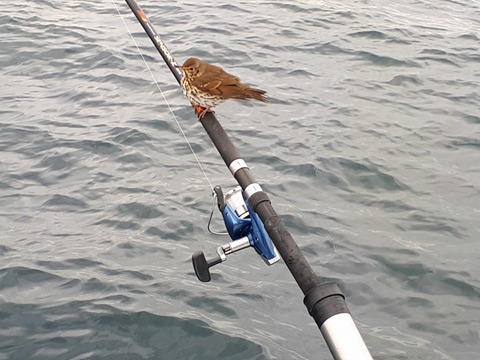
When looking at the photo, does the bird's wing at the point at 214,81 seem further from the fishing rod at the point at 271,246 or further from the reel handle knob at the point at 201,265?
the reel handle knob at the point at 201,265

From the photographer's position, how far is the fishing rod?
8.04 feet

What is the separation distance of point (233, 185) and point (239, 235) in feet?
10.3

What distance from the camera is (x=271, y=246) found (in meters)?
3.21

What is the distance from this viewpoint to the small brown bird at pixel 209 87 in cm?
324

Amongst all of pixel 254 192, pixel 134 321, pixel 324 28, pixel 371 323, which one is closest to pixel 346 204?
pixel 371 323

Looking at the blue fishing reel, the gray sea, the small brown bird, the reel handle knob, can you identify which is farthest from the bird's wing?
the gray sea

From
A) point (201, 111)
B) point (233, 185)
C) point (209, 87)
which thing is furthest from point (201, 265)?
point (233, 185)

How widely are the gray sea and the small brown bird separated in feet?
5.91

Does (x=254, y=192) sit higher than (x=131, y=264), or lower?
higher

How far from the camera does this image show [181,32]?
10.9 meters

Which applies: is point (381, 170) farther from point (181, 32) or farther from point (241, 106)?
point (181, 32)

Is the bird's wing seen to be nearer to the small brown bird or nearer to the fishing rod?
the small brown bird

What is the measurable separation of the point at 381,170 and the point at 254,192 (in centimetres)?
414

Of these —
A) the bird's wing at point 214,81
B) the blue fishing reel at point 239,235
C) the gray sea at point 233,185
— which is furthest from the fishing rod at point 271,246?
the gray sea at point 233,185
